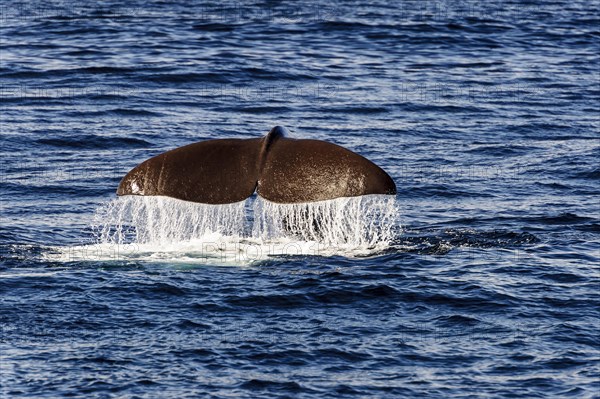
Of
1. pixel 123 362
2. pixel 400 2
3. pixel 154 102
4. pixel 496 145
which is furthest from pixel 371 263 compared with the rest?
pixel 400 2

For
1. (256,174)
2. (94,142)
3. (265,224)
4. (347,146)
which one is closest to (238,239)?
(265,224)

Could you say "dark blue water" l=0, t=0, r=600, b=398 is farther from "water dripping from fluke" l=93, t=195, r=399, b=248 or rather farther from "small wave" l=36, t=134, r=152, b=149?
"water dripping from fluke" l=93, t=195, r=399, b=248

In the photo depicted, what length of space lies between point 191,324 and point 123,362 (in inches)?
42.7

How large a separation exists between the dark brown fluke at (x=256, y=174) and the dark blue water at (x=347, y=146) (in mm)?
998

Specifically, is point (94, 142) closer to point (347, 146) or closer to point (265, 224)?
point (347, 146)

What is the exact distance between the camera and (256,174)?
1123cm

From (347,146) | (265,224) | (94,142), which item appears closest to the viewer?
(265,224)

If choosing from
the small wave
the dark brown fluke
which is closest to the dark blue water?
the small wave

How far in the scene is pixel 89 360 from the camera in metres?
9.83

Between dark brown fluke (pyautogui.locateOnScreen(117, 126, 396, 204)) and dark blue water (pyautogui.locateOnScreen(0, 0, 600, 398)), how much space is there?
3.27 feet

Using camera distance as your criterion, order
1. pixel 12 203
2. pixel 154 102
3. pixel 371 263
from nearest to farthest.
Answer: pixel 371 263
pixel 12 203
pixel 154 102

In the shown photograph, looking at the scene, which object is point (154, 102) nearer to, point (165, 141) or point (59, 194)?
point (165, 141)

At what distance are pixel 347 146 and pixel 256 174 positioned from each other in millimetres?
9209

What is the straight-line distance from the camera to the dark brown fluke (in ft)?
36.4
